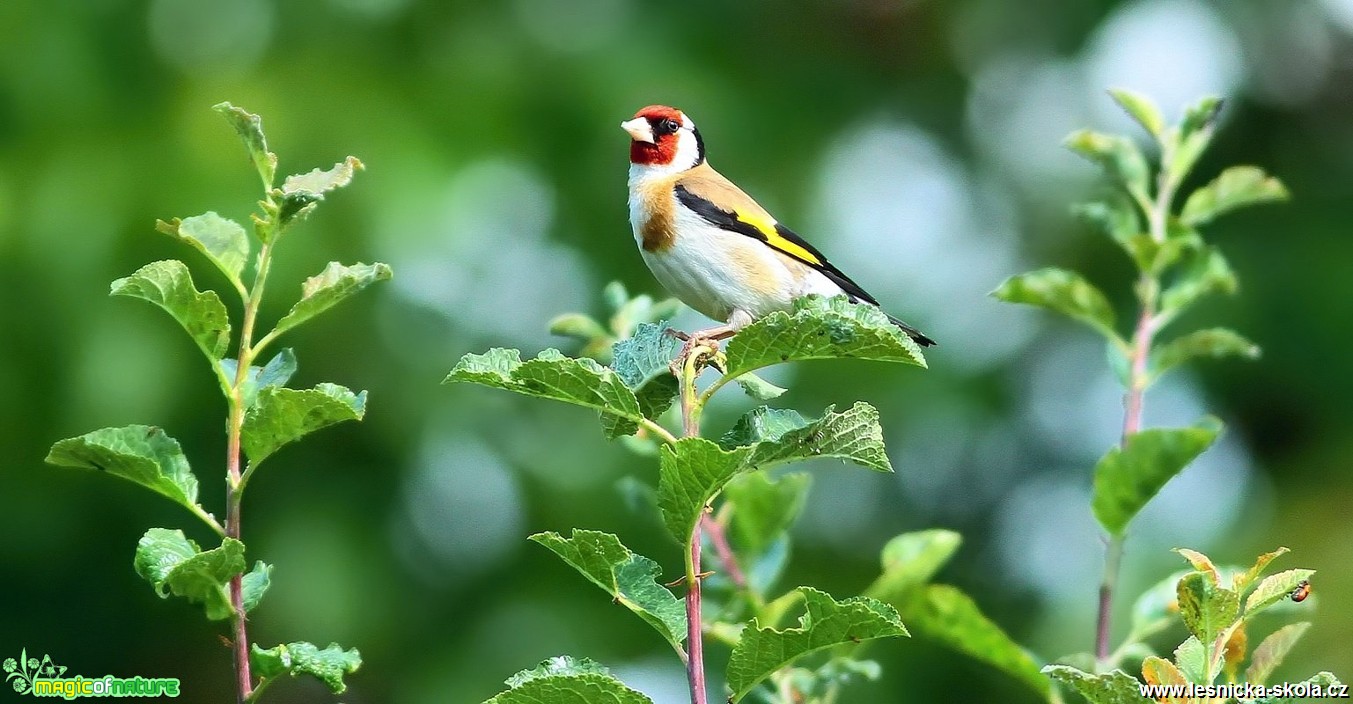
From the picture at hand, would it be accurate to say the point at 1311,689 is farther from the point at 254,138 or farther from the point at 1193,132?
the point at 1193,132

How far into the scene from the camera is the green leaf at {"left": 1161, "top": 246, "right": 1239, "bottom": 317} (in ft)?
9.45

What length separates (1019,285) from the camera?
2.83m

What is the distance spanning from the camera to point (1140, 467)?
242cm

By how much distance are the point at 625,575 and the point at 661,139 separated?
3.05 m

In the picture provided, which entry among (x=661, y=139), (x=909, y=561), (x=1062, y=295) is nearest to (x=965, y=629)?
(x=909, y=561)

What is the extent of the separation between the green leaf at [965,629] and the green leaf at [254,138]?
4.20ft

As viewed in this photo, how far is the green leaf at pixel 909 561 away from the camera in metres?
2.69

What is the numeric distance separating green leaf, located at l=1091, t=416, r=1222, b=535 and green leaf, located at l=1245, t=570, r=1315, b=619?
70 centimetres

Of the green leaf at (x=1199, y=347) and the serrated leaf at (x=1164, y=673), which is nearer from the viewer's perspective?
the serrated leaf at (x=1164, y=673)

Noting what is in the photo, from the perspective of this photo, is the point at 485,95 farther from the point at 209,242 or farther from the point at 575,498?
the point at 209,242

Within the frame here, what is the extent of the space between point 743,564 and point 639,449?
0.31 meters

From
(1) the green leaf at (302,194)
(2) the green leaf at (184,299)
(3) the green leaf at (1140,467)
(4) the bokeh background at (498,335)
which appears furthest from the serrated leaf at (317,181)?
(4) the bokeh background at (498,335)

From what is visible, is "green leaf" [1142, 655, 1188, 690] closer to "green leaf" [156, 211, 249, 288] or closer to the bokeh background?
"green leaf" [156, 211, 249, 288]

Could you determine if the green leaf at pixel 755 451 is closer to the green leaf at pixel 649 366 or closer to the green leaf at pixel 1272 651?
the green leaf at pixel 649 366
